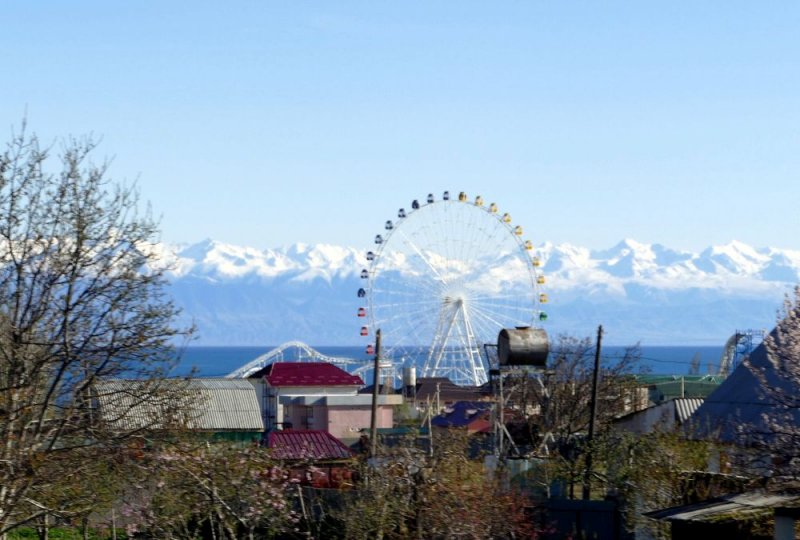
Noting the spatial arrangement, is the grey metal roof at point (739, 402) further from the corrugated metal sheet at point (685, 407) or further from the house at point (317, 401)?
the house at point (317, 401)

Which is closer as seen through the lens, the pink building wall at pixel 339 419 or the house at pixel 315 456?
the house at pixel 315 456

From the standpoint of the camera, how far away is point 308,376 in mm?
82000

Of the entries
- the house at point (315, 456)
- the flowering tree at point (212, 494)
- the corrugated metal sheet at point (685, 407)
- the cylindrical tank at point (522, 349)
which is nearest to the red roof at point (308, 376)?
the corrugated metal sheet at point (685, 407)

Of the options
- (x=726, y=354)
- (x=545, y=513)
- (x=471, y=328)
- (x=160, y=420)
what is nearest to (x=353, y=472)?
(x=545, y=513)

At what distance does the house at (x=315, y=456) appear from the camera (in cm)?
3509

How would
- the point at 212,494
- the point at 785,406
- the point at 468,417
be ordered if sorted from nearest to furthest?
the point at 785,406 < the point at 212,494 < the point at 468,417

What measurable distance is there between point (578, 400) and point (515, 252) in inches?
1064

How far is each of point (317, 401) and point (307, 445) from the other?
99.1ft

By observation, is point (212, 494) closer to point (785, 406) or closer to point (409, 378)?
point (785, 406)

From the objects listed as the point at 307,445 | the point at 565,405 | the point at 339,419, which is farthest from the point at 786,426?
the point at 339,419

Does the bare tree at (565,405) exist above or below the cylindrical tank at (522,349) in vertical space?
below

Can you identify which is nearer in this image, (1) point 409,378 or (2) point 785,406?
(2) point 785,406

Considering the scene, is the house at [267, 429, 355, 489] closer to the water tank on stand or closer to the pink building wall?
the pink building wall

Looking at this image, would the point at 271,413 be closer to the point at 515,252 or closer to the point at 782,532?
the point at 515,252
